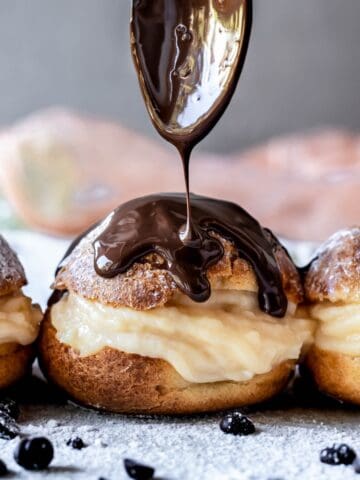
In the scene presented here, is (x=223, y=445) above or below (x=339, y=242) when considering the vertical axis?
below

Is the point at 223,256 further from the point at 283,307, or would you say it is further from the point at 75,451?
the point at 75,451

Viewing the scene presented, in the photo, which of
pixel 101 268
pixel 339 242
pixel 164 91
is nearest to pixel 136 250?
pixel 101 268

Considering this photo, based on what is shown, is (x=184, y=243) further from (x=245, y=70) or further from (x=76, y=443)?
(x=245, y=70)

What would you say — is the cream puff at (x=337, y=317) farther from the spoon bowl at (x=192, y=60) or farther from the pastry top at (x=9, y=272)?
the pastry top at (x=9, y=272)

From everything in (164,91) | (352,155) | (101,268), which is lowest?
(352,155)

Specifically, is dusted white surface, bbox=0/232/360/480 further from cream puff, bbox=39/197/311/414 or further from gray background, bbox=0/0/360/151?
gray background, bbox=0/0/360/151

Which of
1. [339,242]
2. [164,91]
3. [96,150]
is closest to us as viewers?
[164,91]

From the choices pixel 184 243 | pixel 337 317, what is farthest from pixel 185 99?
pixel 337 317

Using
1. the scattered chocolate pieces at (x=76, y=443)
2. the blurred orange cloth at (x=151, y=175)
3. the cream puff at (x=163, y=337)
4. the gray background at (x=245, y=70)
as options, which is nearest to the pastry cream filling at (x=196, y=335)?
the cream puff at (x=163, y=337)
